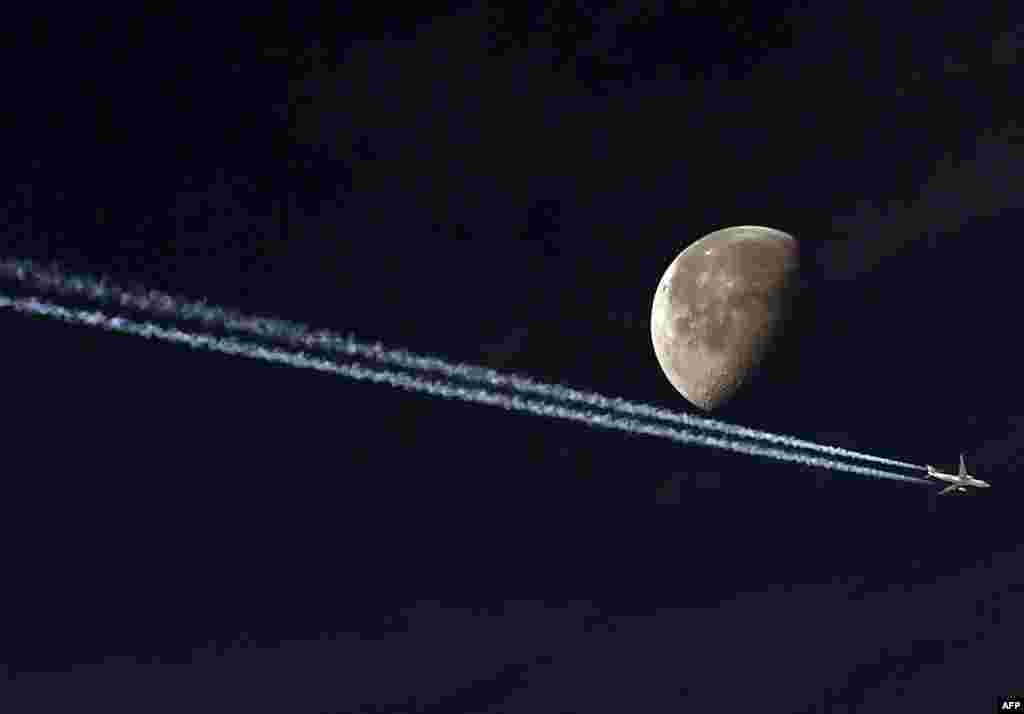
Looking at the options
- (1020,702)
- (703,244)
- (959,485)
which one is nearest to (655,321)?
(703,244)

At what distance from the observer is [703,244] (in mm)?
70438

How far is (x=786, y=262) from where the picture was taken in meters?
65.6

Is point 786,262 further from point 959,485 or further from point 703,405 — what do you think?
point 959,485

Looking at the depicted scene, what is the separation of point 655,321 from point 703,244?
266 inches

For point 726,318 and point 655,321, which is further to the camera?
point 655,321

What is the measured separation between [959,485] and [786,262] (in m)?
52.8

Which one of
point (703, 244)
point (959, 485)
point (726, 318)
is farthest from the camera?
point (959, 485)

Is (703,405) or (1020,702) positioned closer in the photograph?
(703,405)

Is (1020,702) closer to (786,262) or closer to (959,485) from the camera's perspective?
(959,485)

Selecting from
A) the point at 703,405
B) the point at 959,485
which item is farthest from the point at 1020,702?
the point at 703,405

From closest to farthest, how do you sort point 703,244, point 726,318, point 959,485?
1. point 726,318
2. point 703,244
3. point 959,485

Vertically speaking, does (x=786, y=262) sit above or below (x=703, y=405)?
above

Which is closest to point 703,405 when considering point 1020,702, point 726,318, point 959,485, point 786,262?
point 726,318

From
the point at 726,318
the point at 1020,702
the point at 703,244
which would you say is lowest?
the point at 1020,702
